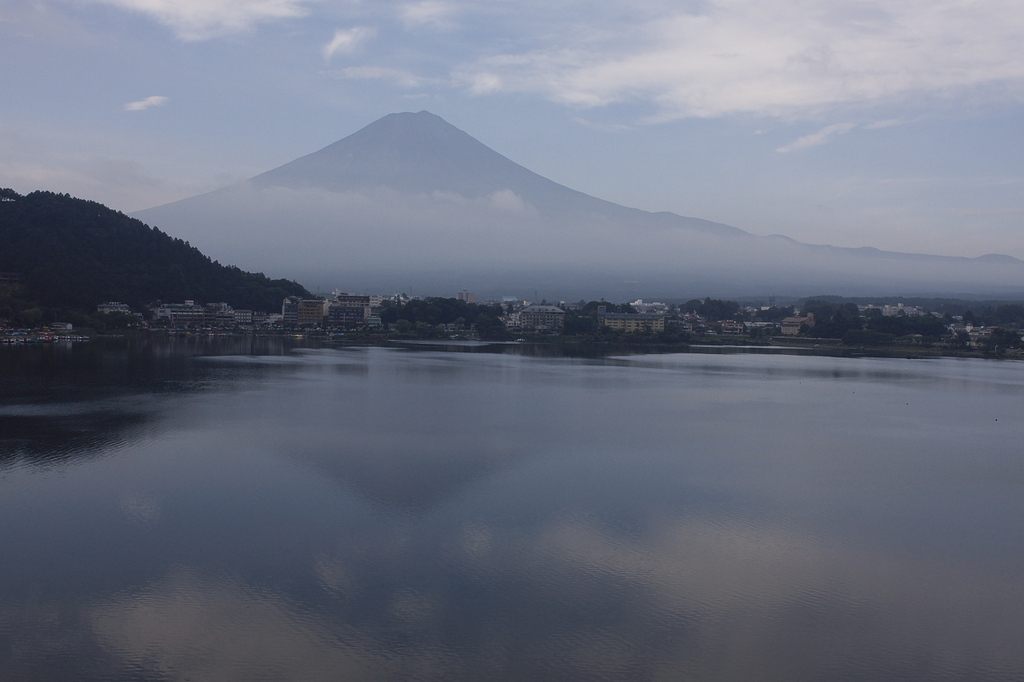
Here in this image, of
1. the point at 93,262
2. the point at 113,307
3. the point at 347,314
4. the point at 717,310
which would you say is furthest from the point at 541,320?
the point at 93,262

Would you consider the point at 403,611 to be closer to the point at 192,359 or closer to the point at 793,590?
the point at 793,590

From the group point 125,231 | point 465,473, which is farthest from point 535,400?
point 125,231

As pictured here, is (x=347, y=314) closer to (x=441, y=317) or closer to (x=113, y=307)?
(x=441, y=317)

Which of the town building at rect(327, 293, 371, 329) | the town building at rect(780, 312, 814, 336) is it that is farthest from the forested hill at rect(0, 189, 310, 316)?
the town building at rect(780, 312, 814, 336)

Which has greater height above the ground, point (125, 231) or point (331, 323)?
point (125, 231)

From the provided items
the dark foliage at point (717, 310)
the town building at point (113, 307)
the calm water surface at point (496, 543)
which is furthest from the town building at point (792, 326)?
the town building at point (113, 307)

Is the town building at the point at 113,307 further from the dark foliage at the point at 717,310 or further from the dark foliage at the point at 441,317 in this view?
the dark foliage at the point at 717,310

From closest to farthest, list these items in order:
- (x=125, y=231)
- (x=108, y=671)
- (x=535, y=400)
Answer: (x=108, y=671), (x=535, y=400), (x=125, y=231)

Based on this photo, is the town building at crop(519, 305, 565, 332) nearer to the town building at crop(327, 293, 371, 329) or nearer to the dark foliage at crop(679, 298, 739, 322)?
the town building at crop(327, 293, 371, 329)
